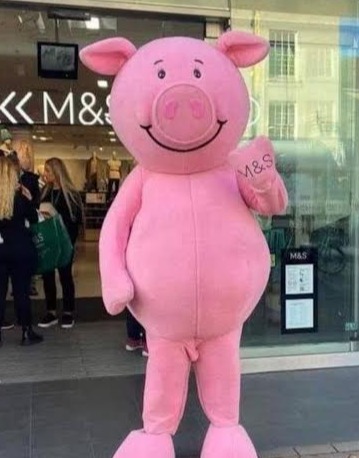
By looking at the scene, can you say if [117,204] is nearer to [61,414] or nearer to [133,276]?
[133,276]

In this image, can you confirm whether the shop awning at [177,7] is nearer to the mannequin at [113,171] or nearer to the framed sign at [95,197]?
the mannequin at [113,171]

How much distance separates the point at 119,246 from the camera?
116 inches

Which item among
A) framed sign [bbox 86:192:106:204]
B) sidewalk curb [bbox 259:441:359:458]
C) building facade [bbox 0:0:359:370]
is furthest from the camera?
framed sign [bbox 86:192:106:204]

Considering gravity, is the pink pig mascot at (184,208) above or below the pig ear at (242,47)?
below

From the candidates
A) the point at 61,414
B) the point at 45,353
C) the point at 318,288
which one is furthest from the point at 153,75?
the point at 45,353

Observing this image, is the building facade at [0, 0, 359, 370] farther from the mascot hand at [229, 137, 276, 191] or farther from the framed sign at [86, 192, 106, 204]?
the framed sign at [86, 192, 106, 204]

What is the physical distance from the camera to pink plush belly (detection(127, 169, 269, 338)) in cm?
282

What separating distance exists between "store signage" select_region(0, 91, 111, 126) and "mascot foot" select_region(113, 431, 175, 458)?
6.03m

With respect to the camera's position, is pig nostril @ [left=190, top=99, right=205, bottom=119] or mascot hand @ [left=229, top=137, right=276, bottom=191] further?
mascot hand @ [left=229, top=137, right=276, bottom=191]

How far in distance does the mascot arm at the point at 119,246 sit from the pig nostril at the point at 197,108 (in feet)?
1.59

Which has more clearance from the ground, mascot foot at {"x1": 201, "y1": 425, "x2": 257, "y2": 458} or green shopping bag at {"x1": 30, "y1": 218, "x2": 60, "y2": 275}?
green shopping bag at {"x1": 30, "y1": 218, "x2": 60, "y2": 275}

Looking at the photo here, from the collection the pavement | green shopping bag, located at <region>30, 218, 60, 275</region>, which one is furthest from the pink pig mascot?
green shopping bag, located at <region>30, 218, 60, 275</region>

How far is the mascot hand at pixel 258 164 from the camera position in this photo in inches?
113

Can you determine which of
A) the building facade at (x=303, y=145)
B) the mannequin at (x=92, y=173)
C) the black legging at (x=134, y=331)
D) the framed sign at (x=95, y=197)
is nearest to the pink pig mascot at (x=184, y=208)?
the building facade at (x=303, y=145)
